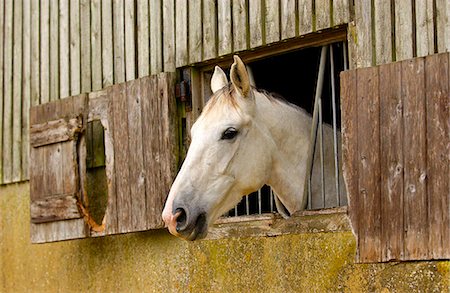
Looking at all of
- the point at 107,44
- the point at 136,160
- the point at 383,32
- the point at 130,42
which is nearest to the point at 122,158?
the point at 136,160

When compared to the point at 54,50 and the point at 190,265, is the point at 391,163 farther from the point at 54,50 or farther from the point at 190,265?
A: the point at 54,50

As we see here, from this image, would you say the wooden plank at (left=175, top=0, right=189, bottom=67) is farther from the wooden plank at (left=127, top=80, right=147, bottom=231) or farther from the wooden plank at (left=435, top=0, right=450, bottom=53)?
the wooden plank at (left=435, top=0, right=450, bottom=53)

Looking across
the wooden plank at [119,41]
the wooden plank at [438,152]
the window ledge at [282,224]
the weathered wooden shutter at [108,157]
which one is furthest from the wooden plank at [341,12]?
the wooden plank at [119,41]

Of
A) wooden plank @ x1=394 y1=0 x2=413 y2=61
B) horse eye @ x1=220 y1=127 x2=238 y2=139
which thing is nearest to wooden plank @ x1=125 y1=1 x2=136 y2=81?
horse eye @ x1=220 y1=127 x2=238 y2=139

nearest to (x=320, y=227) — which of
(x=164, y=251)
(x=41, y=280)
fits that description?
(x=164, y=251)

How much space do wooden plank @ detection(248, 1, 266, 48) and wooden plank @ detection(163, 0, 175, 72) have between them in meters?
0.83

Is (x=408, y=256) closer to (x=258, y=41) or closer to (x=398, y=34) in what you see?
(x=398, y=34)

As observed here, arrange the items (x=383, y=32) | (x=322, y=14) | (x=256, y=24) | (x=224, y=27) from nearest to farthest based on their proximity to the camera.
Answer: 1. (x=383, y=32)
2. (x=322, y=14)
3. (x=256, y=24)
4. (x=224, y=27)

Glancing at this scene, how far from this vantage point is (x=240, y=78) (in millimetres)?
6215

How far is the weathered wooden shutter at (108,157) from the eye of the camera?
739 centimetres

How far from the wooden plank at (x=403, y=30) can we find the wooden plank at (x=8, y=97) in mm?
4282

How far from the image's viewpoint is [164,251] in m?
7.62

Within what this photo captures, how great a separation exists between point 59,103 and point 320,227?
2.82m

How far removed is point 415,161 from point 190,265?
2.32 metres
